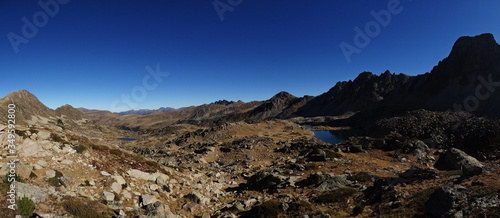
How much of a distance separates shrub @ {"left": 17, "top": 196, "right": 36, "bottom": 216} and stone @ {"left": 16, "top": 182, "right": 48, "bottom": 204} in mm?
835

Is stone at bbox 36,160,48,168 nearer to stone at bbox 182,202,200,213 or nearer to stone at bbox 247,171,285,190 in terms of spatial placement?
stone at bbox 182,202,200,213

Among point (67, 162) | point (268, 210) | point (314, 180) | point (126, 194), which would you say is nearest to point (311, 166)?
point (314, 180)

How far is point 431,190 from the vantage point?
12.2 metres

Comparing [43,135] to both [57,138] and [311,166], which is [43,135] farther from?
[311,166]

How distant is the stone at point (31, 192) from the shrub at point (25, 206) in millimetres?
835

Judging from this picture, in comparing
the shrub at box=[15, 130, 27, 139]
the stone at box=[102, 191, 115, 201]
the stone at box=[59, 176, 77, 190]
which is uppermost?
the shrub at box=[15, 130, 27, 139]

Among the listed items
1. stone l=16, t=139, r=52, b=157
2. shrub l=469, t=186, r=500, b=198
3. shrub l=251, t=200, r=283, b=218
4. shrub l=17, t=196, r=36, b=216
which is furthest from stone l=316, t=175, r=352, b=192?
stone l=16, t=139, r=52, b=157

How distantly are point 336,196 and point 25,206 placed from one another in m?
17.4

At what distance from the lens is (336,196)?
50.8 feet

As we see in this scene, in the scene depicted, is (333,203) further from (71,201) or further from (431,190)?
(71,201)

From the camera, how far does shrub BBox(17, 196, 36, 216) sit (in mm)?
8695

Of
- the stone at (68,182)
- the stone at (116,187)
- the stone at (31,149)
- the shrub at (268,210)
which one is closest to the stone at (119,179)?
the stone at (116,187)

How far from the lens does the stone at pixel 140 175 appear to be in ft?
54.1

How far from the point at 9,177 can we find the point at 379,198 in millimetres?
20910
